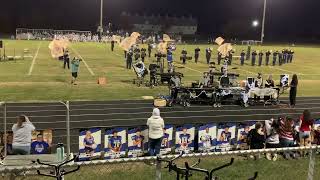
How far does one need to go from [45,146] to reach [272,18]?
9166 centimetres

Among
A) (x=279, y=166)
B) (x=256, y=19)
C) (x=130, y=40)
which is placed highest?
(x=256, y=19)

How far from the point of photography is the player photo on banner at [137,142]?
12.2 metres

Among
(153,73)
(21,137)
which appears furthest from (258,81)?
(21,137)

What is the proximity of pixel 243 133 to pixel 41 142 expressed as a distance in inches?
222

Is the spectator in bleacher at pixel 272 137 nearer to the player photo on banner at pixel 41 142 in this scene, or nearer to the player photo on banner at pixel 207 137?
the player photo on banner at pixel 207 137

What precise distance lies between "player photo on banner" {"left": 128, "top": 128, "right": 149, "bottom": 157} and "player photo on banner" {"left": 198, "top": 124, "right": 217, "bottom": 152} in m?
1.55

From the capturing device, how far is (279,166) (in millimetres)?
11852

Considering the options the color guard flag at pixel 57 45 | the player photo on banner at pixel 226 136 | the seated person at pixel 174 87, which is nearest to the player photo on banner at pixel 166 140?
Result: the player photo on banner at pixel 226 136

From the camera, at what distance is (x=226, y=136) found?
13.1 m

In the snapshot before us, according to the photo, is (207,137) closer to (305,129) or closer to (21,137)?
(305,129)

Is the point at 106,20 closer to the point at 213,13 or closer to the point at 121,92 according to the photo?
the point at 213,13

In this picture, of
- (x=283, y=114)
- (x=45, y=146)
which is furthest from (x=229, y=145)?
(x=283, y=114)

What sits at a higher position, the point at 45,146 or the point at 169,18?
the point at 169,18

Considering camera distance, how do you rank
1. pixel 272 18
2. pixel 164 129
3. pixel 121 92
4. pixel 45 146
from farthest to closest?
pixel 272 18
pixel 121 92
pixel 164 129
pixel 45 146
